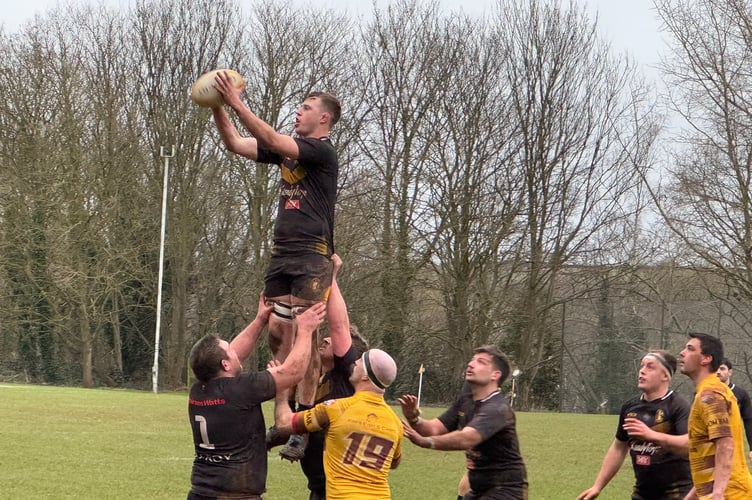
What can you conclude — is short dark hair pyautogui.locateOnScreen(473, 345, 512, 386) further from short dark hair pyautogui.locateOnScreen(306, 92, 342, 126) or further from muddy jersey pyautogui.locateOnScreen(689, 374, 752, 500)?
short dark hair pyautogui.locateOnScreen(306, 92, 342, 126)

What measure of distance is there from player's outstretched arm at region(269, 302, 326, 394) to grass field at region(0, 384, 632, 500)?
545cm

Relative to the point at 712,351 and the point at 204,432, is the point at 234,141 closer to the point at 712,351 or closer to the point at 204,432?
the point at 204,432

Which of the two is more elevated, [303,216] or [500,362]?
[303,216]

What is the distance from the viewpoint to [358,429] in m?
6.06

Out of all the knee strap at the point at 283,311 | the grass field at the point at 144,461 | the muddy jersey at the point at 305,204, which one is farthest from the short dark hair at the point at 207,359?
the grass field at the point at 144,461

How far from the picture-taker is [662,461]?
28.0 ft

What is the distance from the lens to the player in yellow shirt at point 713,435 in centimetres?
738

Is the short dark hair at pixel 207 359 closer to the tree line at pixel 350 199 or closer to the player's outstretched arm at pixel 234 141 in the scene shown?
the player's outstretched arm at pixel 234 141

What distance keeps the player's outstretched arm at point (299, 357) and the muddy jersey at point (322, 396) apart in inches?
31.6

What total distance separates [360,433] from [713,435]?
118 inches

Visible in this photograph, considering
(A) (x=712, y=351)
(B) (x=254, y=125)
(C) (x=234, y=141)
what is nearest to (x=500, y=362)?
(A) (x=712, y=351)

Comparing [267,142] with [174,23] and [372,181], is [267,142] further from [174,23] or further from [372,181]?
[174,23]

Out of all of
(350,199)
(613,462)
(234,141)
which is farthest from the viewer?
(350,199)

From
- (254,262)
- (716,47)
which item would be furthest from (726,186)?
(254,262)
